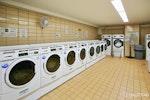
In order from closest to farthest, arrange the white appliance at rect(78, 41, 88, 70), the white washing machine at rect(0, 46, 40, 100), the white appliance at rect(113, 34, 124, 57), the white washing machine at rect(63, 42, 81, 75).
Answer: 1. the white washing machine at rect(0, 46, 40, 100)
2. the white washing machine at rect(63, 42, 81, 75)
3. the white appliance at rect(78, 41, 88, 70)
4. the white appliance at rect(113, 34, 124, 57)

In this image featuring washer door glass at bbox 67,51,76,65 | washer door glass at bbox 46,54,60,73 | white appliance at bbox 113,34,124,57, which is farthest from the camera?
white appliance at bbox 113,34,124,57

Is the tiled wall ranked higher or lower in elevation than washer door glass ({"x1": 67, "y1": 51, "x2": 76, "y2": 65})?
higher

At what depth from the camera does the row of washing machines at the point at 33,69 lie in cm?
171

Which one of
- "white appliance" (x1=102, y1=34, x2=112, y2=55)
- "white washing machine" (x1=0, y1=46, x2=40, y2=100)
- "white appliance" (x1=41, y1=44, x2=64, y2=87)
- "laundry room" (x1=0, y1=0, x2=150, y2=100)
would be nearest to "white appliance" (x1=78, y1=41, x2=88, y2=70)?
"laundry room" (x1=0, y1=0, x2=150, y2=100)

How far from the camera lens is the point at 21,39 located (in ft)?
9.31

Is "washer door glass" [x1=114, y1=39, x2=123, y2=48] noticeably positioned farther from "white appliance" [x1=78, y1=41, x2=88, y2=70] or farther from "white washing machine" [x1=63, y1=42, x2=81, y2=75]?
"white washing machine" [x1=63, y1=42, x2=81, y2=75]

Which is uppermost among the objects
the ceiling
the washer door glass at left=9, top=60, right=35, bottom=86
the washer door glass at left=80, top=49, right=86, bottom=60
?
the ceiling

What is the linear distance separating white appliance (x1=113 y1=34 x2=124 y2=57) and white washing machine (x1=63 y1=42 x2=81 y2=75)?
391 centimetres

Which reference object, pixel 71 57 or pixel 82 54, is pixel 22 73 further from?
pixel 82 54

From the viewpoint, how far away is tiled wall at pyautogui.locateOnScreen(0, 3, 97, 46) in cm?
252

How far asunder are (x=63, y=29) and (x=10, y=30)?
6.35ft

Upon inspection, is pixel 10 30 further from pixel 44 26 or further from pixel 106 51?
pixel 106 51

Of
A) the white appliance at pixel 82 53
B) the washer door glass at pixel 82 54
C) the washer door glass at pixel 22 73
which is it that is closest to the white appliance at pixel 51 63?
the washer door glass at pixel 22 73

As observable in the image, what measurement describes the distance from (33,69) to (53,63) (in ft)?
1.99
